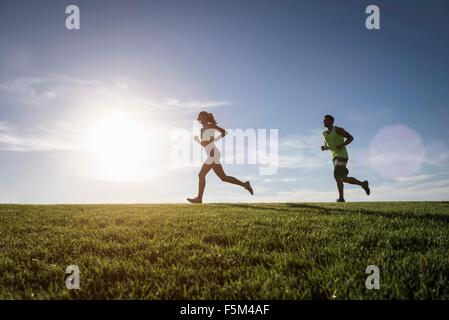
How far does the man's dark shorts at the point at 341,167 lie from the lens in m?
16.0

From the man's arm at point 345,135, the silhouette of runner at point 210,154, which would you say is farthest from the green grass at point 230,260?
the man's arm at point 345,135

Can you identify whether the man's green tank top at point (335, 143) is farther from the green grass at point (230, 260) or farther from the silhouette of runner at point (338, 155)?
the green grass at point (230, 260)

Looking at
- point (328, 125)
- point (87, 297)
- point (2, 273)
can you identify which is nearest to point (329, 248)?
point (87, 297)

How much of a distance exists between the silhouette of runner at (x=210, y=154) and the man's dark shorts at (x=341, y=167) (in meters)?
3.87

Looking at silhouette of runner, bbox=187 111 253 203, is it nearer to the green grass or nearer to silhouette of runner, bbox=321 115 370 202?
silhouette of runner, bbox=321 115 370 202

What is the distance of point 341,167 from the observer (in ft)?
52.5

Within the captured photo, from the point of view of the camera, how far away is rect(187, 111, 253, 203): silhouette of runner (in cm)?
1443

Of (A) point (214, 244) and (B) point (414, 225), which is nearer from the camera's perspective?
(A) point (214, 244)

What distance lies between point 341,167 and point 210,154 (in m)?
5.79

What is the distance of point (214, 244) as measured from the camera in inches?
217

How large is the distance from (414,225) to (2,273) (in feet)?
21.8

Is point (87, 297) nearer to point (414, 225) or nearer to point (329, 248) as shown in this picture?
point (329, 248)

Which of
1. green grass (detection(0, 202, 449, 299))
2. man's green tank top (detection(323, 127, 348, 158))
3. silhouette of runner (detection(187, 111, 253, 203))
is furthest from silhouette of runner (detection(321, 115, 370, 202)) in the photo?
green grass (detection(0, 202, 449, 299))

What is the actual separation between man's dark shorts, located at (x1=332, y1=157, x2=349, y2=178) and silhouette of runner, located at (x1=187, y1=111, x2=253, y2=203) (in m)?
3.87
